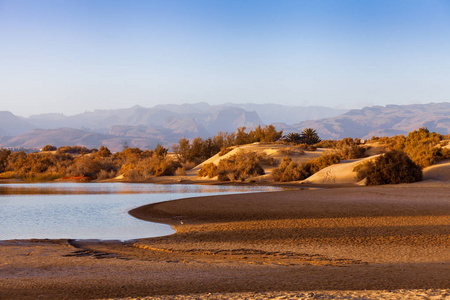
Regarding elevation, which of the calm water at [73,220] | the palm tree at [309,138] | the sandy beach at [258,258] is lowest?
the calm water at [73,220]

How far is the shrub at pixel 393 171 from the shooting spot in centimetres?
2662

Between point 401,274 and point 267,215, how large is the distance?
8.53m

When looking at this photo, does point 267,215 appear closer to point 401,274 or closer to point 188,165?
point 401,274

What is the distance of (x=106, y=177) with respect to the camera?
46031 millimetres

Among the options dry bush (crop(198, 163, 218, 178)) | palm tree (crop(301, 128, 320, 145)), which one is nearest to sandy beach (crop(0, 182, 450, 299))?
dry bush (crop(198, 163, 218, 178))

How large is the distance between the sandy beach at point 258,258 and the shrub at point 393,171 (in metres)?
9.80

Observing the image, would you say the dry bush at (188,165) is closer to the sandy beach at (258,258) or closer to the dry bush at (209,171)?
the dry bush at (209,171)

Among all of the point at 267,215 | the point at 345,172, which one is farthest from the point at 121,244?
the point at 345,172

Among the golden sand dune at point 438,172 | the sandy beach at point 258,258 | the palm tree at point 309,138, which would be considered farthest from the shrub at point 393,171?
the palm tree at point 309,138

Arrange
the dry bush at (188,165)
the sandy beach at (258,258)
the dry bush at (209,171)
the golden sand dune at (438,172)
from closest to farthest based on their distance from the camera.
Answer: the sandy beach at (258,258) < the golden sand dune at (438,172) < the dry bush at (209,171) < the dry bush at (188,165)

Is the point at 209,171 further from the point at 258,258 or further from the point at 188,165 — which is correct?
the point at 258,258

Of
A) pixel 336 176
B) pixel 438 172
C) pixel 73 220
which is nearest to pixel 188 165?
pixel 336 176

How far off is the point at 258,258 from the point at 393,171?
19.5 metres

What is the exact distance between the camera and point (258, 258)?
30.6ft
